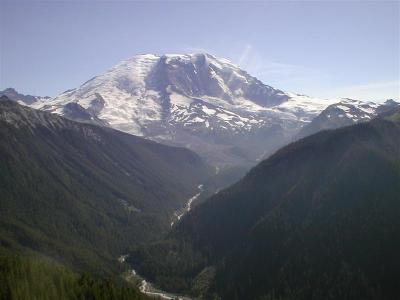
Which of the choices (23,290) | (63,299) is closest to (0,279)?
(23,290)

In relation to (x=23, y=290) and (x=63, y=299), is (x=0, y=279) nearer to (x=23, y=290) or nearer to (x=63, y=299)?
(x=23, y=290)
